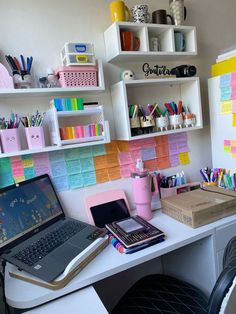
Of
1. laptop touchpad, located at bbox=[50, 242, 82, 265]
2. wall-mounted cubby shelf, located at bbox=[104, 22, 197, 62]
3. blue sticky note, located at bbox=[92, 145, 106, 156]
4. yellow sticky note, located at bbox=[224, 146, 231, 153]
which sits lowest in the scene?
laptop touchpad, located at bbox=[50, 242, 82, 265]

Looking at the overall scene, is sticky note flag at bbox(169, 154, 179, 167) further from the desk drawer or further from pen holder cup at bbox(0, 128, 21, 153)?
pen holder cup at bbox(0, 128, 21, 153)

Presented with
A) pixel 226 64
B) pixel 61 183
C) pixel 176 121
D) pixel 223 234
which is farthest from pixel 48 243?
pixel 226 64

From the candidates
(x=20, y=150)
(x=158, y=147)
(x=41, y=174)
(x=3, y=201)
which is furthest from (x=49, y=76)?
(x=158, y=147)

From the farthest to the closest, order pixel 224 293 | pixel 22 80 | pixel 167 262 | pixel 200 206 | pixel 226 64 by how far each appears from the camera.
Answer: pixel 167 262, pixel 226 64, pixel 200 206, pixel 22 80, pixel 224 293

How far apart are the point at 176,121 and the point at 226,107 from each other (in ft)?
1.06

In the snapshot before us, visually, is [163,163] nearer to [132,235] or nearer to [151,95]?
[151,95]

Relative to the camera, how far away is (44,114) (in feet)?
3.73

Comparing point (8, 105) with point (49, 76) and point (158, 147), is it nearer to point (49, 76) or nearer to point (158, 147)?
point (49, 76)

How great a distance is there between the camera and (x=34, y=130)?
40.2 inches

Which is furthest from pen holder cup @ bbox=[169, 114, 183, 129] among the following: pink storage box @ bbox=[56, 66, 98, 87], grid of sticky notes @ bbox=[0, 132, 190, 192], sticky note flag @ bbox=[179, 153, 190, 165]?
pink storage box @ bbox=[56, 66, 98, 87]

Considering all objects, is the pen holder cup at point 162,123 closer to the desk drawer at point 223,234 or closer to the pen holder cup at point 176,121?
the pen holder cup at point 176,121

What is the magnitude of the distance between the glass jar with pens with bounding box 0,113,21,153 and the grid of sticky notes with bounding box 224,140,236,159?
1151 millimetres

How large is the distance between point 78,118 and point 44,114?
0.55 ft

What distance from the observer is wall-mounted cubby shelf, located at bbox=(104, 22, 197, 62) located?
1140mm
